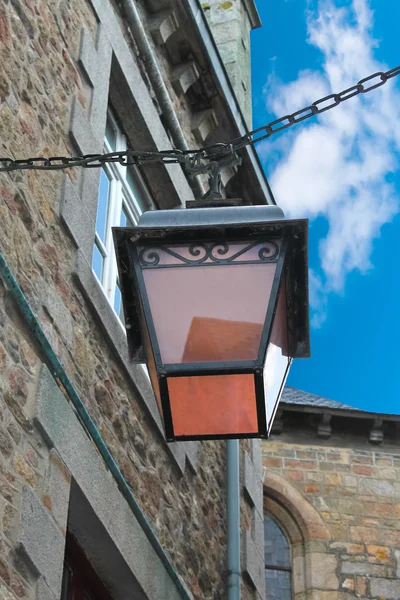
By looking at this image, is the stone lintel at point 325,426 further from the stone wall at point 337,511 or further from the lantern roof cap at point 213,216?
the lantern roof cap at point 213,216

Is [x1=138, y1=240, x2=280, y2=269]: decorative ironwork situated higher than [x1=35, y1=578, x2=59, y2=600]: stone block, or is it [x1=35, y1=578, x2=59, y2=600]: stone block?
[x1=138, y1=240, x2=280, y2=269]: decorative ironwork

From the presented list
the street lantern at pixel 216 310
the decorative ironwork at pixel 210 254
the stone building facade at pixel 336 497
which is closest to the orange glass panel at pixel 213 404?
the street lantern at pixel 216 310

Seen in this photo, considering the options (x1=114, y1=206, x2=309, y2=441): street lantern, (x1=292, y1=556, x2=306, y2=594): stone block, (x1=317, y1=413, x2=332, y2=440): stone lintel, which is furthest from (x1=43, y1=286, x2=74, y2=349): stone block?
(x1=317, y1=413, x2=332, y2=440): stone lintel

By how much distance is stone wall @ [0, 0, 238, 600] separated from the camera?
17.9 ft

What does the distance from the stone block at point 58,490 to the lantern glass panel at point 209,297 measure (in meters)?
1.30

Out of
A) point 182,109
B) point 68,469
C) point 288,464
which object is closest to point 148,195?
point 182,109

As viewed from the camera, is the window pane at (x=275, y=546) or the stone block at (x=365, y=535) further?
the window pane at (x=275, y=546)

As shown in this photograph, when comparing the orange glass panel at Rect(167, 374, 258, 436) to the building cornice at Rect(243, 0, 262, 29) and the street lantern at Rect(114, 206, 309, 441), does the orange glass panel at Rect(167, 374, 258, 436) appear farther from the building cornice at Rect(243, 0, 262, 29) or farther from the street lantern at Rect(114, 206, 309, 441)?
the building cornice at Rect(243, 0, 262, 29)

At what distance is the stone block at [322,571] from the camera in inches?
618

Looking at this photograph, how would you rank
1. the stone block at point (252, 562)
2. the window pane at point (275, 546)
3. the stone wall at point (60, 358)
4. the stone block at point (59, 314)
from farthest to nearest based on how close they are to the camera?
the window pane at point (275, 546)
the stone block at point (252, 562)
the stone block at point (59, 314)
the stone wall at point (60, 358)

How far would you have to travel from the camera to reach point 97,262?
7699mm

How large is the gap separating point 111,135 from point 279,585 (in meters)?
8.81

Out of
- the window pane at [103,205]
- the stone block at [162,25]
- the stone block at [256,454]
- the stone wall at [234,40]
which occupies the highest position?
the stone wall at [234,40]

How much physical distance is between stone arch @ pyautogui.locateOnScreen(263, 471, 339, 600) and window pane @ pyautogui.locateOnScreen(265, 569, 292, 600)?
10cm
